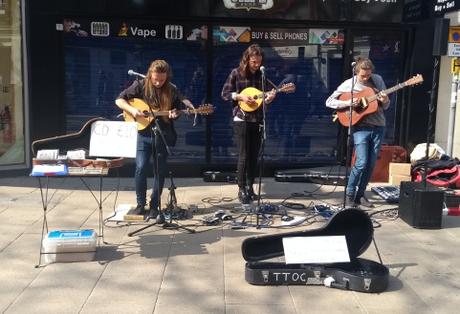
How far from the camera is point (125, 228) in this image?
558cm

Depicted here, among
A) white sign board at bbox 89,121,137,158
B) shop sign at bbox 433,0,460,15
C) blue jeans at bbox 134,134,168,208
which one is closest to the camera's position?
white sign board at bbox 89,121,137,158

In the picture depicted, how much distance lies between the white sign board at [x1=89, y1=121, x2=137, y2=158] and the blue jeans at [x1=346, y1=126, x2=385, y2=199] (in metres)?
2.67

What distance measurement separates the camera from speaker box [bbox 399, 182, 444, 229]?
18.6 ft

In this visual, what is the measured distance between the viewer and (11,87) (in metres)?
A: 8.11

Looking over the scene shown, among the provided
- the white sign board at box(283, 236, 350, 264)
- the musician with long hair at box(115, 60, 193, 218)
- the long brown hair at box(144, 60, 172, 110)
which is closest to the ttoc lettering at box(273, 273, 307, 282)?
the white sign board at box(283, 236, 350, 264)

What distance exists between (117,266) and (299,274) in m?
1.46

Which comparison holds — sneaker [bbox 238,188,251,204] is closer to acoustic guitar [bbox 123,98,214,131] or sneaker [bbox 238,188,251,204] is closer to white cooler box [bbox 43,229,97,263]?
acoustic guitar [bbox 123,98,214,131]

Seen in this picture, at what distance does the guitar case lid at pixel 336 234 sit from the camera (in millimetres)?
4328

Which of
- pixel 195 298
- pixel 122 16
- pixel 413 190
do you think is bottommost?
pixel 195 298

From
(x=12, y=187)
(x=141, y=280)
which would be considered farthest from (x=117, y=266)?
(x=12, y=187)

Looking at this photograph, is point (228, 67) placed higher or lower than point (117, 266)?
higher

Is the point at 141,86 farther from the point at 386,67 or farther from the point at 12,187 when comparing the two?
the point at 386,67

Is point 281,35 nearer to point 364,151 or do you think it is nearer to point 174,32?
point 174,32

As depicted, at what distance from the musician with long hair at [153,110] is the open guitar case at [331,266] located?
1708 millimetres
